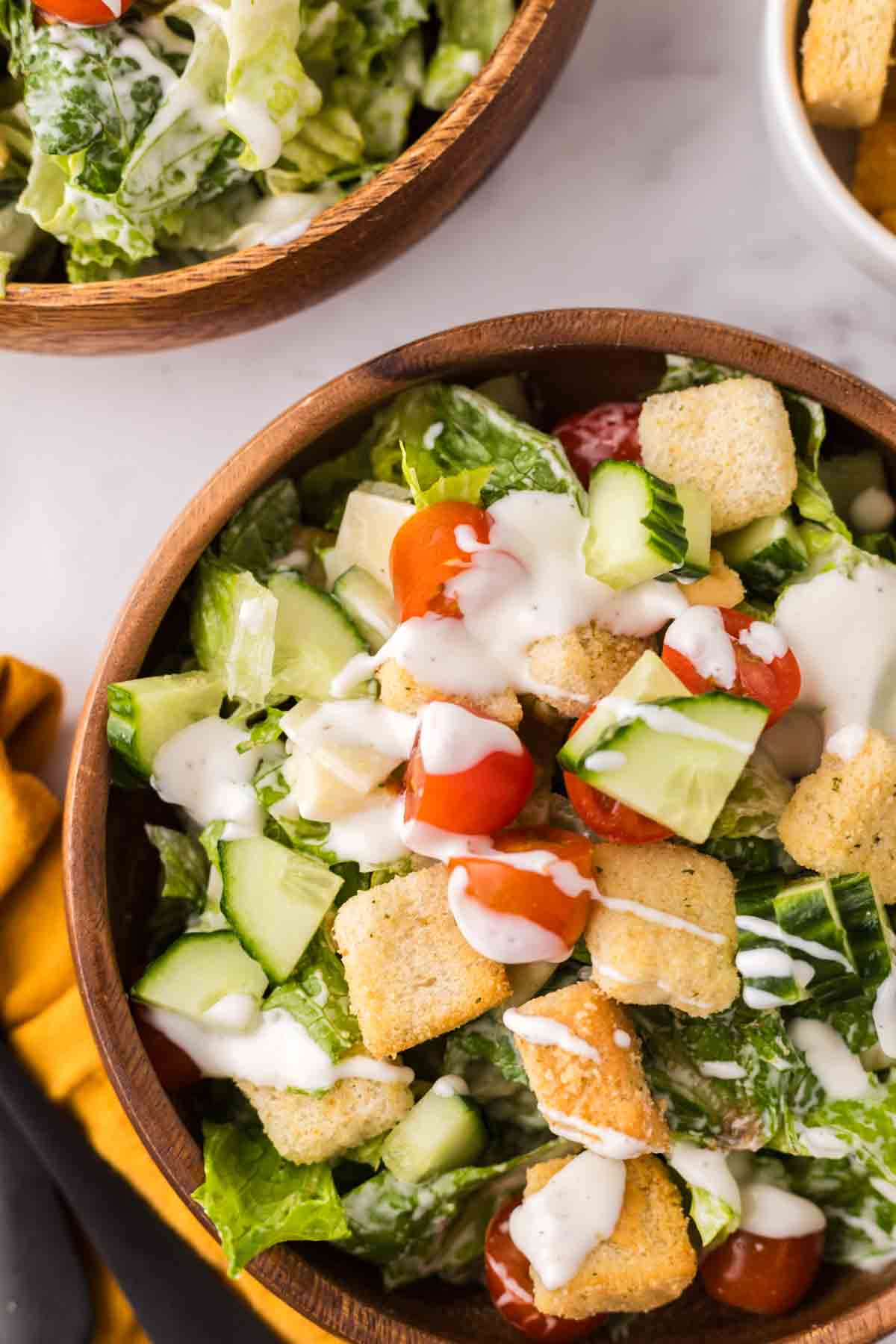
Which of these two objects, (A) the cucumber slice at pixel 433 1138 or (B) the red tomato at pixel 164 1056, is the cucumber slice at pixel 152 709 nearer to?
(B) the red tomato at pixel 164 1056

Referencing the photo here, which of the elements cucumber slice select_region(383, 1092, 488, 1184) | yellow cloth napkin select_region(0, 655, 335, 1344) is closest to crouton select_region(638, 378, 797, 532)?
cucumber slice select_region(383, 1092, 488, 1184)

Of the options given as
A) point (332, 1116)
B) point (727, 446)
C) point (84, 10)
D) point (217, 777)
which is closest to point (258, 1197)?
point (332, 1116)

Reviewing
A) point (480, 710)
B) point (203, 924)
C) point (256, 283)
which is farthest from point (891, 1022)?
point (256, 283)

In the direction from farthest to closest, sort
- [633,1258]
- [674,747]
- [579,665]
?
[633,1258], [579,665], [674,747]

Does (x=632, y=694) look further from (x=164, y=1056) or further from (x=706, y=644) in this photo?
(x=164, y=1056)

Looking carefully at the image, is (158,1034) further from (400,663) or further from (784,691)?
(784,691)

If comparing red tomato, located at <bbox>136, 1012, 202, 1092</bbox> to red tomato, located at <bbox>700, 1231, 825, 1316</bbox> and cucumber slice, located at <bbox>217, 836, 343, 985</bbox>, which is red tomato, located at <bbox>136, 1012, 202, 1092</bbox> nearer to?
cucumber slice, located at <bbox>217, 836, 343, 985</bbox>

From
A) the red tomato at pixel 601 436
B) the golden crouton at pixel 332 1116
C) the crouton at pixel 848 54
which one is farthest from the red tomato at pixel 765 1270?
the crouton at pixel 848 54
